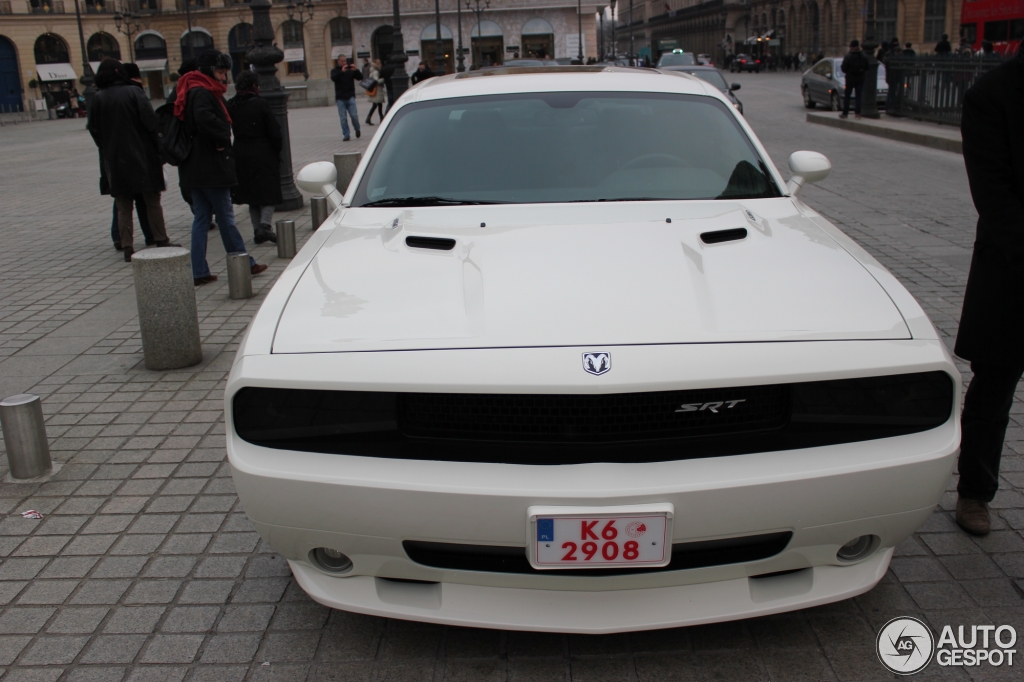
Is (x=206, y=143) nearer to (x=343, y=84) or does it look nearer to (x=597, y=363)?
(x=597, y=363)

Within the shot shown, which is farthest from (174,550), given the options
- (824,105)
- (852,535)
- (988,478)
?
(824,105)

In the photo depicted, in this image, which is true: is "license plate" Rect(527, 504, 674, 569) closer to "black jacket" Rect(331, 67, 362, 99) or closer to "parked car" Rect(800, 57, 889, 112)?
"black jacket" Rect(331, 67, 362, 99)

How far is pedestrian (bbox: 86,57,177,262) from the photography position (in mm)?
8086

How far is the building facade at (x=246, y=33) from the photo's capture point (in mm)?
Answer: 66750

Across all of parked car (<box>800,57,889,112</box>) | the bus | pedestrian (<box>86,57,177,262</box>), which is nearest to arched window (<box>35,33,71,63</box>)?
parked car (<box>800,57,889,112</box>)

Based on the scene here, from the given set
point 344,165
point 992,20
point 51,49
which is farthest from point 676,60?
point 51,49

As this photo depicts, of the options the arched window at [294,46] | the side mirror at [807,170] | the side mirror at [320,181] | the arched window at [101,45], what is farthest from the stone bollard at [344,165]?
the arched window at [101,45]

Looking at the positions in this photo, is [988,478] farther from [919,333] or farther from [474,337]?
[474,337]

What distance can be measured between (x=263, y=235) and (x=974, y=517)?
25.2ft

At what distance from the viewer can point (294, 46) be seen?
74062 mm

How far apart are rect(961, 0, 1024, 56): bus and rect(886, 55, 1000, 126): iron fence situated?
1302cm

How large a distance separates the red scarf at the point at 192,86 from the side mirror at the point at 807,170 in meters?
5.21

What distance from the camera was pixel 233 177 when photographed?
767 cm

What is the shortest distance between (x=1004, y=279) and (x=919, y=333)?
0.85m
